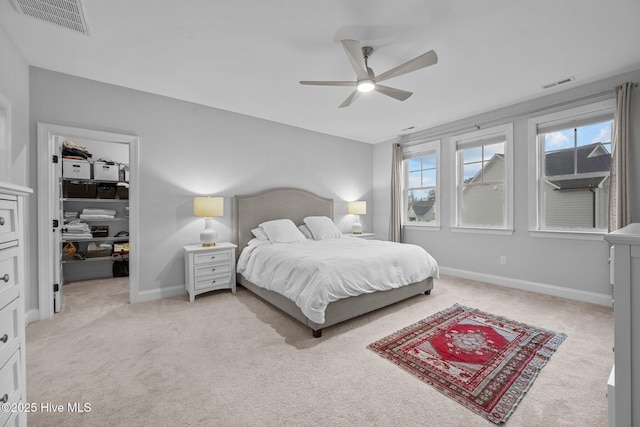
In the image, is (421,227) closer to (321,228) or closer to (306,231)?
(321,228)

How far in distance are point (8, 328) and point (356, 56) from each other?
254cm

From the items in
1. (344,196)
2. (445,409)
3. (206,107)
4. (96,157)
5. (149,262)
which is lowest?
(445,409)

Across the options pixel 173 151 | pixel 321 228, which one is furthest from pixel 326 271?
pixel 173 151

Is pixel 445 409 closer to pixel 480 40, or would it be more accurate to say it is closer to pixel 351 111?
pixel 480 40

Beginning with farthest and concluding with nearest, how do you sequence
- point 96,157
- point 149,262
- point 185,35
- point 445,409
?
point 96,157, point 149,262, point 185,35, point 445,409

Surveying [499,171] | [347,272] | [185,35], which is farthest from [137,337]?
[499,171]

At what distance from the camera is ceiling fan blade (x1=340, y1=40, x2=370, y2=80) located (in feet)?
6.65

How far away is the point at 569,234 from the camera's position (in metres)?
3.31

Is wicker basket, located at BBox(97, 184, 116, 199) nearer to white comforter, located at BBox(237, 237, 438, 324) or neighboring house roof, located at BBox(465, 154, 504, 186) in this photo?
white comforter, located at BBox(237, 237, 438, 324)

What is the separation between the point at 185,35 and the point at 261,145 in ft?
6.77

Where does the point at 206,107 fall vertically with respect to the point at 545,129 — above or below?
above

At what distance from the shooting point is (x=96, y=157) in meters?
4.54

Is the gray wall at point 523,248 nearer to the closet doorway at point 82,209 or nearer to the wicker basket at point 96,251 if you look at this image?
the closet doorway at point 82,209

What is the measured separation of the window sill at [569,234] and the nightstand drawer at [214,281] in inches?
163
